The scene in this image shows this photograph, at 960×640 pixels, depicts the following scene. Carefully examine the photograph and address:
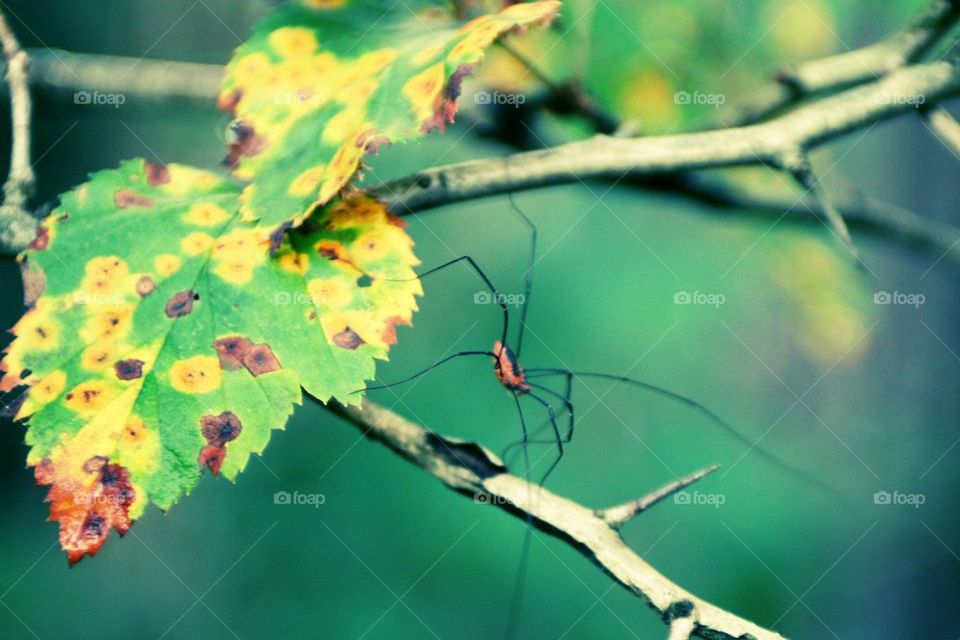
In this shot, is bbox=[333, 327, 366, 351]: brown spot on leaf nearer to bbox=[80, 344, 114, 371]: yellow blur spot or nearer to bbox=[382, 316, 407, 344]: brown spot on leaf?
bbox=[382, 316, 407, 344]: brown spot on leaf

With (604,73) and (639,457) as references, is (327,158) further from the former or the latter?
(639,457)

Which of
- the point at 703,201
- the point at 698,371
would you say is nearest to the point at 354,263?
the point at 703,201

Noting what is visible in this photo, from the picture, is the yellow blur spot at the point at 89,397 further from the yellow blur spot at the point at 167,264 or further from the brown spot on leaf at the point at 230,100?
the brown spot on leaf at the point at 230,100

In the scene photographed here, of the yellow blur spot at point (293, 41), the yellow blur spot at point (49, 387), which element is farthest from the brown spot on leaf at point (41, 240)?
the yellow blur spot at point (293, 41)

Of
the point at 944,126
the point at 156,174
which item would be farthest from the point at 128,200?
the point at 944,126

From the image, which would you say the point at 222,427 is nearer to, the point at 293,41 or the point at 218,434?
the point at 218,434

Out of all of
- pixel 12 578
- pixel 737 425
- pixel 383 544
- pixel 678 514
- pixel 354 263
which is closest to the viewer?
pixel 354 263
